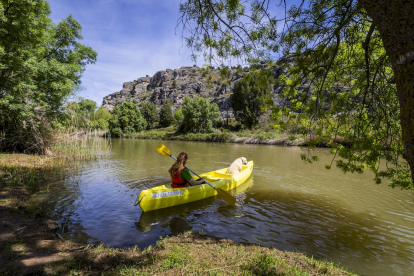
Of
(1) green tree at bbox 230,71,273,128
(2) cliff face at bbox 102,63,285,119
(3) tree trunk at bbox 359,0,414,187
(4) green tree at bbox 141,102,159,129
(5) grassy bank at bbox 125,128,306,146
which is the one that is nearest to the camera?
(3) tree trunk at bbox 359,0,414,187

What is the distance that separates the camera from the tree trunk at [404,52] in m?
1.37

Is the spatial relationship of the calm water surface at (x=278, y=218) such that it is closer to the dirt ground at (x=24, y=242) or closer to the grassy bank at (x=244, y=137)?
the dirt ground at (x=24, y=242)

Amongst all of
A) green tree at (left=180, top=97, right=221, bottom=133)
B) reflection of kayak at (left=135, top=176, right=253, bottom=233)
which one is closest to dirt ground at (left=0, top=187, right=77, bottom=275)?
reflection of kayak at (left=135, top=176, right=253, bottom=233)

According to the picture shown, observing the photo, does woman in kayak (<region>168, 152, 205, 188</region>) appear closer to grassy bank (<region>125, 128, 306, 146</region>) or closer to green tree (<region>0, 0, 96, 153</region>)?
green tree (<region>0, 0, 96, 153</region>)

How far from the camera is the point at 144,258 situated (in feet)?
9.94

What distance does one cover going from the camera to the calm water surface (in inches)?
162

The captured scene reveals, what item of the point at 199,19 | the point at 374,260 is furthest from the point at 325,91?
the point at 374,260

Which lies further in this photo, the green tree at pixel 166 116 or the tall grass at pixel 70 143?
the green tree at pixel 166 116

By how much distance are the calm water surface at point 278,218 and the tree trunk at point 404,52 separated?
10.1 ft

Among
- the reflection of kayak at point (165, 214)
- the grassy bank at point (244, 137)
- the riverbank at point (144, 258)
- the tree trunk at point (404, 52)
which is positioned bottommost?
the reflection of kayak at point (165, 214)

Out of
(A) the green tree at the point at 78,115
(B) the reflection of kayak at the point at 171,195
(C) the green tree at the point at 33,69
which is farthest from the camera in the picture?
(A) the green tree at the point at 78,115

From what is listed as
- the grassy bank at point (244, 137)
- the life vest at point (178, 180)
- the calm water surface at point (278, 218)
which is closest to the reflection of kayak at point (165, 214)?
the calm water surface at point (278, 218)

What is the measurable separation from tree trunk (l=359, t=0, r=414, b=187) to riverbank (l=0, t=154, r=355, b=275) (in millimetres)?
2135

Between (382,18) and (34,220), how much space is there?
5.80 m
